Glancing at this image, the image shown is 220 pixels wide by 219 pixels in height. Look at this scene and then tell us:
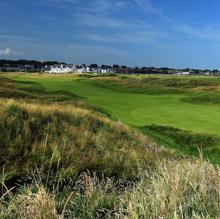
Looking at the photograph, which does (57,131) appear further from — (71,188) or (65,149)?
(71,188)

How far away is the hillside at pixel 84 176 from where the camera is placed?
476 centimetres

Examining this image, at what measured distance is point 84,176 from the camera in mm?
7316

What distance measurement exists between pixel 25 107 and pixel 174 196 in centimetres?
819

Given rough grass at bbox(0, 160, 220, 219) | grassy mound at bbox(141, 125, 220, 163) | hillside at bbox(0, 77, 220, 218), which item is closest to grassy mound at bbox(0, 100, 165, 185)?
hillside at bbox(0, 77, 220, 218)

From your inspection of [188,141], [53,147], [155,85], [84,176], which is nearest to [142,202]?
[84,176]

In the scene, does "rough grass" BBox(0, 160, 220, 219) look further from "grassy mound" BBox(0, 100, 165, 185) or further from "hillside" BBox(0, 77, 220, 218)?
"grassy mound" BBox(0, 100, 165, 185)

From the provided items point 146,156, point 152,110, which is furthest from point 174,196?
point 152,110

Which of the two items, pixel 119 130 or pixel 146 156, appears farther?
pixel 119 130

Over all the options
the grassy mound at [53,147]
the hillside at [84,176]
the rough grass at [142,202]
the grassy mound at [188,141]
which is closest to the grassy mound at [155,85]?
the grassy mound at [188,141]

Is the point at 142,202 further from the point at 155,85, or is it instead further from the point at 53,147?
the point at 155,85

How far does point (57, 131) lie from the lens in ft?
36.7

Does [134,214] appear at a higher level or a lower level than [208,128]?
higher

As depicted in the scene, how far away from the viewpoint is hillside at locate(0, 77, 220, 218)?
4.76m

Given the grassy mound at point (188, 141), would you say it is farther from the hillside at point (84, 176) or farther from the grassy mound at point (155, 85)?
the grassy mound at point (155, 85)
